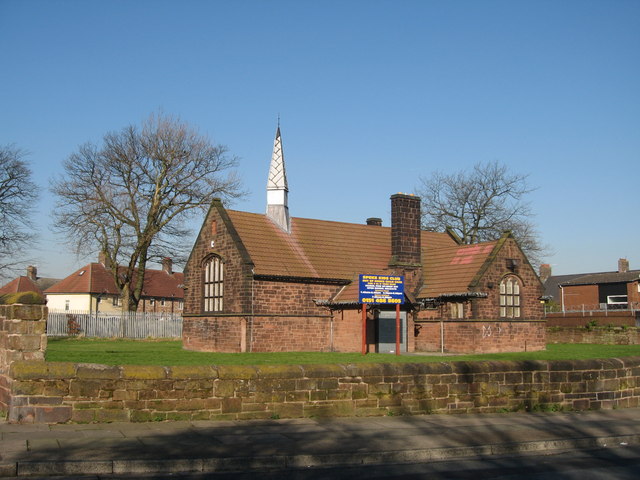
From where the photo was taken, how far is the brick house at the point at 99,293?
221ft

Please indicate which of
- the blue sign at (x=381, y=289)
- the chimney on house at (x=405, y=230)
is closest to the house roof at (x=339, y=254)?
the chimney on house at (x=405, y=230)

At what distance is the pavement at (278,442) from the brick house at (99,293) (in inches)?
2109

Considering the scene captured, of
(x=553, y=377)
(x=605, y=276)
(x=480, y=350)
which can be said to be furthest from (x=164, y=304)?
(x=553, y=377)

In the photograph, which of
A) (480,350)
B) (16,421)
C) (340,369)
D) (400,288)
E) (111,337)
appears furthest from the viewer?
(111,337)

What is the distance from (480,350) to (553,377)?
44.9 feet

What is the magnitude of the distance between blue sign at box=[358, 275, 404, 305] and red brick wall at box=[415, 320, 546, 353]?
4178mm

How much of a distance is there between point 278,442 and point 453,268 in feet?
71.7

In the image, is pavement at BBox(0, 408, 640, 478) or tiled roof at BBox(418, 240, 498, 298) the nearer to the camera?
pavement at BBox(0, 408, 640, 478)

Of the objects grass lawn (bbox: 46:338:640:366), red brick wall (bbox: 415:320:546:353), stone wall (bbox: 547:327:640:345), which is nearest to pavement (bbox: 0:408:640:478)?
grass lawn (bbox: 46:338:640:366)

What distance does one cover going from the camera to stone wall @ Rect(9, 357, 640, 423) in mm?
11781

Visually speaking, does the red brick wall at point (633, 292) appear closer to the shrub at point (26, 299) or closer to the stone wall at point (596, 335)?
the stone wall at point (596, 335)

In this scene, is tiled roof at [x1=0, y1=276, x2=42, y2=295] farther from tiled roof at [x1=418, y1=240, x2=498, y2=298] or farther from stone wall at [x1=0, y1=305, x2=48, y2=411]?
stone wall at [x1=0, y1=305, x2=48, y2=411]

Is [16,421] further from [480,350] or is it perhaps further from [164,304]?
[164,304]

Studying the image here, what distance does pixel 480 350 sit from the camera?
2941 cm
